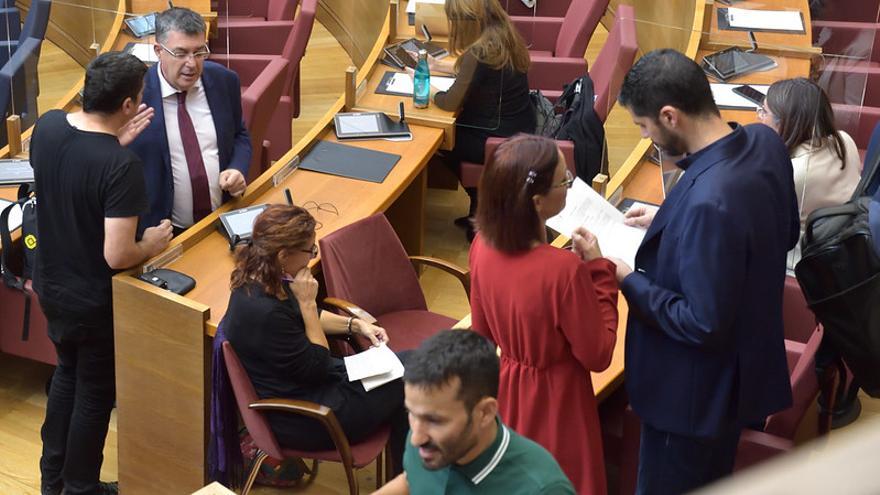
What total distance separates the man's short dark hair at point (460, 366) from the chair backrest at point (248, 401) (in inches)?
49.5

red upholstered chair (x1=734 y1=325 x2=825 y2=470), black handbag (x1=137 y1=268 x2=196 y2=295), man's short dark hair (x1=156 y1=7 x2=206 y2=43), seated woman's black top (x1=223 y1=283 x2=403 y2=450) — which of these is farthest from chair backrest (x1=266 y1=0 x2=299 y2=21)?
red upholstered chair (x1=734 y1=325 x2=825 y2=470)

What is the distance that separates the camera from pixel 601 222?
275 centimetres

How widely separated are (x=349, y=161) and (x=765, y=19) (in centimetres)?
240

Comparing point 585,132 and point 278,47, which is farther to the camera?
point 278,47

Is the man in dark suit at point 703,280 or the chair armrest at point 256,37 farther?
the chair armrest at point 256,37

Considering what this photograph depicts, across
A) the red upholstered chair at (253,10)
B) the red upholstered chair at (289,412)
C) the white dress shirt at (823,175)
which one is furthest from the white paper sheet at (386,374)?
the red upholstered chair at (253,10)

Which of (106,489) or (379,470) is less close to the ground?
(379,470)

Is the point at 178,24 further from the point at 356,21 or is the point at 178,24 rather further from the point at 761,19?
the point at 356,21

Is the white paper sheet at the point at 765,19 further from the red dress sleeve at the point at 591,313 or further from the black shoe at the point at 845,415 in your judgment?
the red dress sleeve at the point at 591,313

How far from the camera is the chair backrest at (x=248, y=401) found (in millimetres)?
2934

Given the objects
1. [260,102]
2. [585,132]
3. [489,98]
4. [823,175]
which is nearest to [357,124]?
[260,102]

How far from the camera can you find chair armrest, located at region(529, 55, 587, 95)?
5.43 meters

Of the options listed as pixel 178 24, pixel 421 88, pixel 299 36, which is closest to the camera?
pixel 178 24

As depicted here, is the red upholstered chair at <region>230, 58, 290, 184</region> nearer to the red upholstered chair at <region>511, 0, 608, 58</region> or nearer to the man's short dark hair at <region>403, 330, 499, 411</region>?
the red upholstered chair at <region>511, 0, 608, 58</region>
